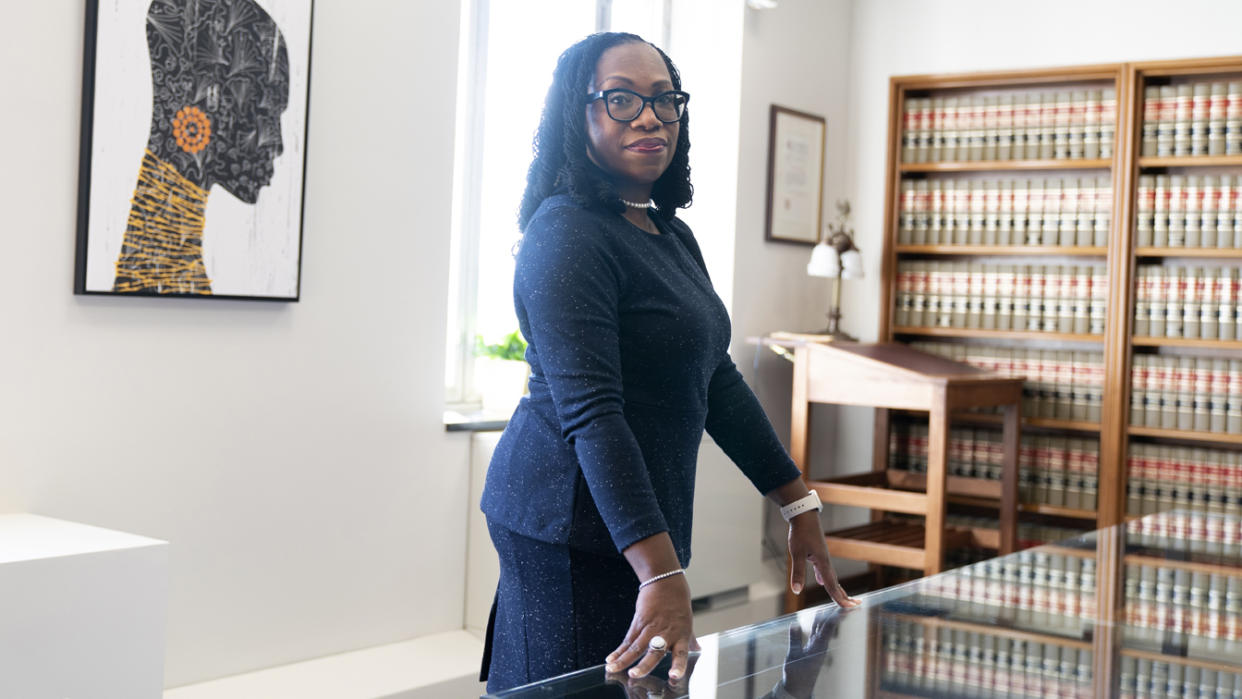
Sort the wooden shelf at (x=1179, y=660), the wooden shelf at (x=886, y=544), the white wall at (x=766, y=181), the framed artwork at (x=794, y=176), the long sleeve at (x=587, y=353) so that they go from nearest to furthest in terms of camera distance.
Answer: the wooden shelf at (x=1179, y=660) → the long sleeve at (x=587, y=353) → the wooden shelf at (x=886, y=544) → the white wall at (x=766, y=181) → the framed artwork at (x=794, y=176)

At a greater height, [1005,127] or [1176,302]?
[1005,127]

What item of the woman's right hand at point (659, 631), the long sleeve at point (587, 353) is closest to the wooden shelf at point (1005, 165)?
the long sleeve at point (587, 353)

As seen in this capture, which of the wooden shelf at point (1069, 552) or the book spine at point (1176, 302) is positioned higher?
the book spine at point (1176, 302)

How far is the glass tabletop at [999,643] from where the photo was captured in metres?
1.08

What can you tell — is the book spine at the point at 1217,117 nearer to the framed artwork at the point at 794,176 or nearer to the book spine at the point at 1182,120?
the book spine at the point at 1182,120

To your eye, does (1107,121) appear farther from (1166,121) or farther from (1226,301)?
(1226,301)

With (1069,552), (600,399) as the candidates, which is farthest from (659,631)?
(1069,552)

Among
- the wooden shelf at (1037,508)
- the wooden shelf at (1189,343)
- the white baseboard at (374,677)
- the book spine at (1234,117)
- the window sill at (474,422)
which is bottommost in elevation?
the white baseboard at (374,677)

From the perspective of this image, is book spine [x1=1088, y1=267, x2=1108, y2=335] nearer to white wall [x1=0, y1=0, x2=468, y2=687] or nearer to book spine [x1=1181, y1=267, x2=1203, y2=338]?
book spine [x1=1181, y1=267, x2=1203, y2=338]

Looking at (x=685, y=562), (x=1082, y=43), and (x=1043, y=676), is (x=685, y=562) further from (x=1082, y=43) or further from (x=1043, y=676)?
(x=1082, y=43)

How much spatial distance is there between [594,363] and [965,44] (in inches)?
155

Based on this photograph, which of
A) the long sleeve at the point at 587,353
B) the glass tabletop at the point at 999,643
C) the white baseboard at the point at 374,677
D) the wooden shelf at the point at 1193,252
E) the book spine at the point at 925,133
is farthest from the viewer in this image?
the book spine at the point at 925,133

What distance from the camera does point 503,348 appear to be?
3887mm

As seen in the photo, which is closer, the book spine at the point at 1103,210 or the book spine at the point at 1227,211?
the book spine at the point at 1227,211
